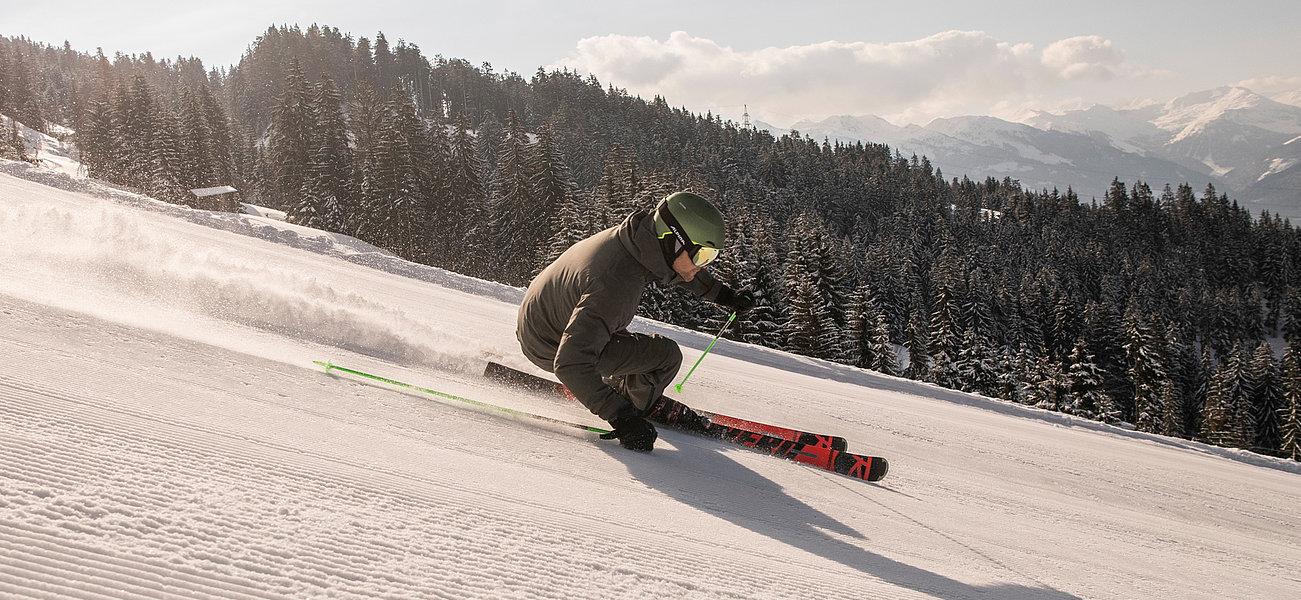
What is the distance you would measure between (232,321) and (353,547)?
4.29 metres

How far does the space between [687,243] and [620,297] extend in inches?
22.8

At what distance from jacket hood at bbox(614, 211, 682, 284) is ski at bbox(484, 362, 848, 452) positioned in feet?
4.07

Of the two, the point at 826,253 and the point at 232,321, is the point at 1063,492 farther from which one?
the point at 826,253

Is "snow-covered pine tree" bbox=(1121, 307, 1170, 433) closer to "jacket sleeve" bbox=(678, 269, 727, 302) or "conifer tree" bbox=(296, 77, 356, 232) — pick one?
"jacket sleeve" bbox=(678, 269, 727, 302)

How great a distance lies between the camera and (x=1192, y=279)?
119 metres

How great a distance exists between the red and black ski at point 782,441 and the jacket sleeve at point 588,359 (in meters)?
0.84

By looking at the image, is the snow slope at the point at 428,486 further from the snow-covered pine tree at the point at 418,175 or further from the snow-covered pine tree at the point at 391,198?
the snow-covered pine tree at the point at 418,175

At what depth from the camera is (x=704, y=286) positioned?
5332 mm

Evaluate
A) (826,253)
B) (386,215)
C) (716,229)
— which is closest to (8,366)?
(716,229)

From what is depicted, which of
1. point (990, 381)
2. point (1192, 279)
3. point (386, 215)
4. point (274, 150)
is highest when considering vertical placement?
point (1192, 279)

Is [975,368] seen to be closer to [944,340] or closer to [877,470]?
[944,340]

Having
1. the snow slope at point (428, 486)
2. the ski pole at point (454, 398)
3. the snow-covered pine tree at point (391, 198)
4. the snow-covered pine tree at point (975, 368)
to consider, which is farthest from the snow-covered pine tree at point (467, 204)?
the ski pole at point (454, 398)

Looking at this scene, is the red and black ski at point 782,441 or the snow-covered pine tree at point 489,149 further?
the snow-covered pine tree at point 489,149

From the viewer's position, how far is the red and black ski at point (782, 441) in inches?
187
